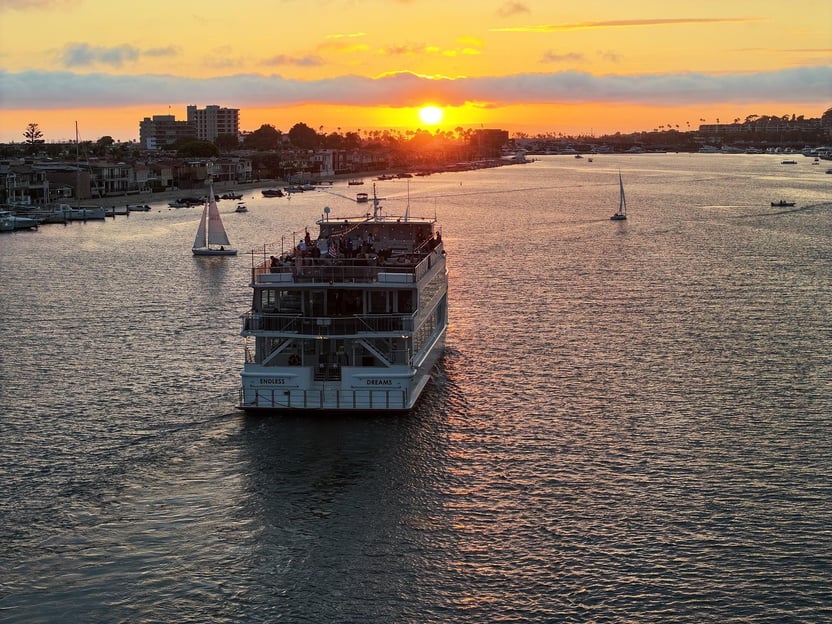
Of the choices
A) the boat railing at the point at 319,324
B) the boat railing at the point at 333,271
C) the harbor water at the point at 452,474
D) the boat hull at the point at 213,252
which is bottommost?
the harbor water at the point at 452,474

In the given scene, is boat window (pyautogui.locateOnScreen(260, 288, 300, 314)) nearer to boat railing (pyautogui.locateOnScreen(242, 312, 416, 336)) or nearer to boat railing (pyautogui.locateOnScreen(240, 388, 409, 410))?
boat railing (pyautogui.locateOnScreen(242, 312, 416, 336))

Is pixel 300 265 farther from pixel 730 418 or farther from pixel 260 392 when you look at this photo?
pixel 730 418

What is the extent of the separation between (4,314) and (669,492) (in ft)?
118

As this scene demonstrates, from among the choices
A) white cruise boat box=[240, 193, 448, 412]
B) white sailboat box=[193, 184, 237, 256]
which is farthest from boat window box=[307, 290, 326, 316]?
white sailboat box=[193, 184, 237, 256]

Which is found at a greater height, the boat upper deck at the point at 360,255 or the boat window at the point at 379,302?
the boat upper deck at the point at 360,255

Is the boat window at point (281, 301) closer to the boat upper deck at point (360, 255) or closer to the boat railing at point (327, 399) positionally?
the boat upper deck at point (360, 255)

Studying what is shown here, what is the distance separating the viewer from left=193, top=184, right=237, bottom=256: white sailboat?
260 feet

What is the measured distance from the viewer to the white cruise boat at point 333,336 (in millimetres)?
31953

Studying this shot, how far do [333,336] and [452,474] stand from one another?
601 centimetres

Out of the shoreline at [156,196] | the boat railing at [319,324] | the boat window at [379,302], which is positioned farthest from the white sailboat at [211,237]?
the boat railing at [319,324]

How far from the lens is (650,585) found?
876 inches

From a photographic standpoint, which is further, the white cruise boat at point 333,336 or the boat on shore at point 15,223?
the boat on shore at point 15,223

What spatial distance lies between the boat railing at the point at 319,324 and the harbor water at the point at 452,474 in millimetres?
2651

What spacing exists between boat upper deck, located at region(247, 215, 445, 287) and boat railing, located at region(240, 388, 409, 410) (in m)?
3.51
